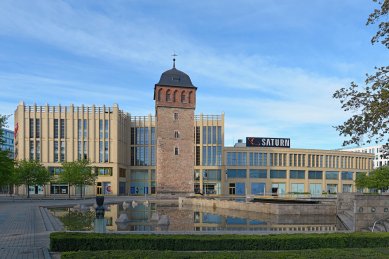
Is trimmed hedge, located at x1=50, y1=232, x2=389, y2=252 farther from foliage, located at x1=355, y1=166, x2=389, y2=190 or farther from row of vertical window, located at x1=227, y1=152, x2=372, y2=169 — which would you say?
row of vertical window, located at x1=227, y1=152, x2=372, y2=169

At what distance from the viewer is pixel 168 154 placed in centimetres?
6950

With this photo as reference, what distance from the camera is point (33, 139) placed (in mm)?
80625

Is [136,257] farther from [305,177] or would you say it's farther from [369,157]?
[369,157]

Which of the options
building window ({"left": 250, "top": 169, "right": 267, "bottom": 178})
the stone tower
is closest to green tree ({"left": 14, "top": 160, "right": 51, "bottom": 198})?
the stone tower

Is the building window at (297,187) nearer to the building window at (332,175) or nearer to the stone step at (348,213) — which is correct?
the building window at (332,175)

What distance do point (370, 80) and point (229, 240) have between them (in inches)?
312

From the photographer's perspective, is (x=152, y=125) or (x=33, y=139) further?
(x=152, y=125)

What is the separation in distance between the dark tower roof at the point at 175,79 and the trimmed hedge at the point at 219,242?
5881cm

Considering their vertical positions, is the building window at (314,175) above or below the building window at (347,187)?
above

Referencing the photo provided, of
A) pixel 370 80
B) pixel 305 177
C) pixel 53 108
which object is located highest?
pixel 53 108

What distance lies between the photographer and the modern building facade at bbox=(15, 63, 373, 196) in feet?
231

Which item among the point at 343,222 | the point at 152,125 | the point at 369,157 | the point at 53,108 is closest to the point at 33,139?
the point at 53,108

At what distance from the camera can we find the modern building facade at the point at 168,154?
70.4 meters

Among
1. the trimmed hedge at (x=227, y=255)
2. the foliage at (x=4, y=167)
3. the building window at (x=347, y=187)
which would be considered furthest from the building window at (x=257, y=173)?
the trimmed hedge at (x=227, y=255)
